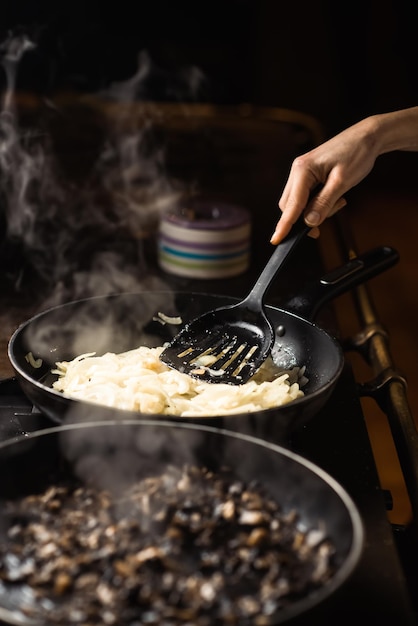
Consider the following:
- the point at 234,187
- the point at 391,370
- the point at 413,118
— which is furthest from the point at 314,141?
the point at 391,370

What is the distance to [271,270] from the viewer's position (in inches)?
76.3

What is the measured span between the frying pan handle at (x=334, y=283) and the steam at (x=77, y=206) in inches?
32.8

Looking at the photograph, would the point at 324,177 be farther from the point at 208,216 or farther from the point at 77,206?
the point at 77,206

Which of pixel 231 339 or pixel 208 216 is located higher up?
pixel 231 339

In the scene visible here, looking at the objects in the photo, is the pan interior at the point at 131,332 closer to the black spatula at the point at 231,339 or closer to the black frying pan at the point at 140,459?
the black spatula at the point at 231,339

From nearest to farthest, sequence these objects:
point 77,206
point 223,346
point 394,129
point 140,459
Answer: point 140,459
point 223,346
point 394,129
point 77,206

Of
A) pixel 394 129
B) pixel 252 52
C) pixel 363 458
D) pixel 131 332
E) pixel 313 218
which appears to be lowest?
pixel 252 52

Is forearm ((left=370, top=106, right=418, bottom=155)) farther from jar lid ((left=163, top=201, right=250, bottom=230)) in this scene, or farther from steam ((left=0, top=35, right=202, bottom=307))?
steam ((left=0, top=35, right=202, bottom=307))

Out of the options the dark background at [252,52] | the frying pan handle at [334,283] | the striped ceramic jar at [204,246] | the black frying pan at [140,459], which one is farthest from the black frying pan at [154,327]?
the dark background at [252,52]

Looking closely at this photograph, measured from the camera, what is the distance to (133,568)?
1131mm

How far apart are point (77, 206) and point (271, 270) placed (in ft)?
5.55

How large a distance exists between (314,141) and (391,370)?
2030mm

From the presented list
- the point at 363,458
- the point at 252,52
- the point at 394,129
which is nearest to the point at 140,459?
the point at 363,458

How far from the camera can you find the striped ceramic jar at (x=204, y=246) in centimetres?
286
